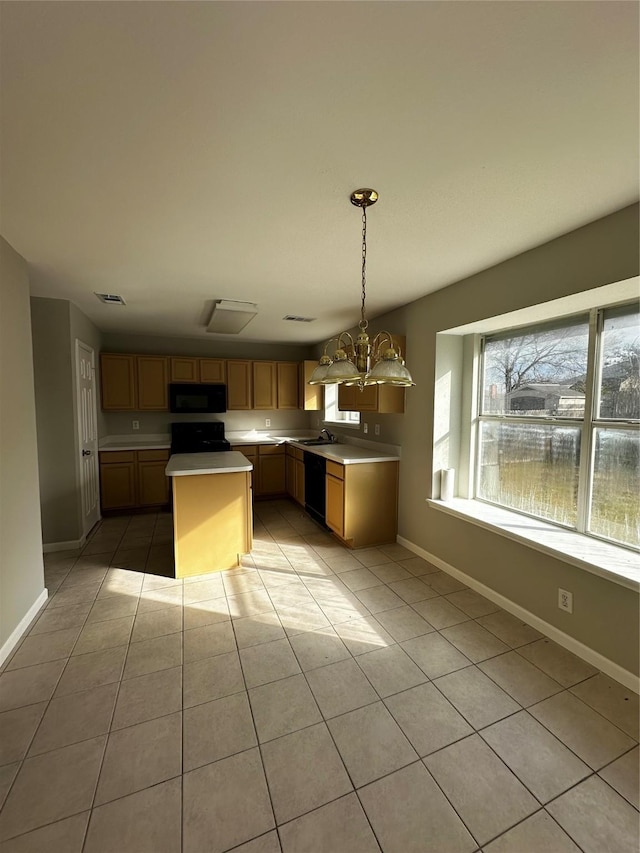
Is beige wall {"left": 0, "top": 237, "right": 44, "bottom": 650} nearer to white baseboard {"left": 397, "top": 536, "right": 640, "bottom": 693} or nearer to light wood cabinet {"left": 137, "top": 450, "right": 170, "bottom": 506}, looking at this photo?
light wood cabinet {"left": 137, "top": 450, "right": 170, "bottom": 506}

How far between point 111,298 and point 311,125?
2912mm

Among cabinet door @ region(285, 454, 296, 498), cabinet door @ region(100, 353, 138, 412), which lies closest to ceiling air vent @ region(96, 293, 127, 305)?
cabinet door @ region(100, 353, 138, 412)

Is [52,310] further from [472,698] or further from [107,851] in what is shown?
[472,698]

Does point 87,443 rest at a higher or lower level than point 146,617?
higher

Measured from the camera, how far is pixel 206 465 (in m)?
3.15

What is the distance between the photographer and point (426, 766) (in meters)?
1.43

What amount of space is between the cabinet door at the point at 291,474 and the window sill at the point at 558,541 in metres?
2.53

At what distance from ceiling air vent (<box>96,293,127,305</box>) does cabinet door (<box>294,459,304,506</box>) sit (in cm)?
278

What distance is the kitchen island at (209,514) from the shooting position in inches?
118

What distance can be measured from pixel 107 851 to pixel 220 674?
0.78m

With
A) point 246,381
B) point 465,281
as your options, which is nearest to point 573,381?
point 465,281

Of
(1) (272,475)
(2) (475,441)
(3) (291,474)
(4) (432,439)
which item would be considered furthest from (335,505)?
(1) (272,475)

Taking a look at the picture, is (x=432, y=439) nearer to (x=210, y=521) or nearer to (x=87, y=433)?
(x=210, y=521)

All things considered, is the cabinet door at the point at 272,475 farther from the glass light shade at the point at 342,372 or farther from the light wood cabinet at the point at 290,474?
the glass light shade at the point at 342,372
